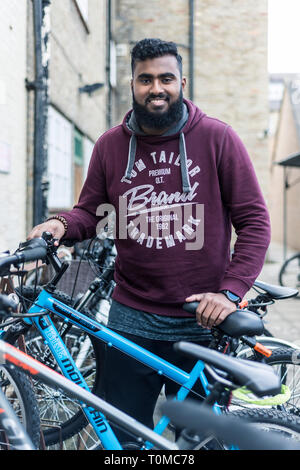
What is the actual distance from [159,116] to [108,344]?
3.14ft

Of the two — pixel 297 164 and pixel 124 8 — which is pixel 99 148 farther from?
pixel 124 8

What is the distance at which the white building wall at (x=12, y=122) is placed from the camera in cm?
464

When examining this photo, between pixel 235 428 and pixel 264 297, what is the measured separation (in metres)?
1.74

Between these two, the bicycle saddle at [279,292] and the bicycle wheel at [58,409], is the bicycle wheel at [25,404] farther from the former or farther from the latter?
the bicycle saddle at [279,292]

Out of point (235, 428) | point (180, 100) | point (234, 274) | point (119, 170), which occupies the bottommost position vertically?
point (235, 428)

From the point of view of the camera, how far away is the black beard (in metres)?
2.00

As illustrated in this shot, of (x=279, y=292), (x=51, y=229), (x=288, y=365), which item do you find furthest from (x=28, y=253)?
(x=288, y=365)

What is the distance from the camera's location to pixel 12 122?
4.92m

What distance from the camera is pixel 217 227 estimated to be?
2.05 meters

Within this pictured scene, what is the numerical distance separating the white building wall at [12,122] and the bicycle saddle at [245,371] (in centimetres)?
353

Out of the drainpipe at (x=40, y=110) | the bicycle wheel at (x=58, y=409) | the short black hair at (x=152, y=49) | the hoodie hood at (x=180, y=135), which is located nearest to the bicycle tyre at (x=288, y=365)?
the bicycle wheel at (x=58, y=409)

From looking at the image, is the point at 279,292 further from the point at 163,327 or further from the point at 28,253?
the point at 28,253

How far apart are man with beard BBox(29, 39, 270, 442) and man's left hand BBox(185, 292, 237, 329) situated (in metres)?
0.06
